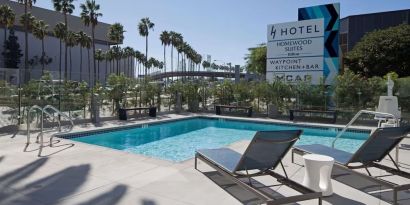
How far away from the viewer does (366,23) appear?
3878 centimetres

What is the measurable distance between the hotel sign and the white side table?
Answer: 13.2 metres

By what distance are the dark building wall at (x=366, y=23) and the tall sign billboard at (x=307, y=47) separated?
23.7 metres

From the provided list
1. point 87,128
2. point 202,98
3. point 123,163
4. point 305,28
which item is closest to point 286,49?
point 305,28

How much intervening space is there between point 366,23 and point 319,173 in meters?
39.0

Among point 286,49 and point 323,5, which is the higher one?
point 323,5

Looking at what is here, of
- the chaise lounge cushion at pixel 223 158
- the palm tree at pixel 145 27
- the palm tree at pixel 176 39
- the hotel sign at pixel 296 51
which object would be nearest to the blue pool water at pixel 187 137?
the chaise lounge cushion at pixel 223 158

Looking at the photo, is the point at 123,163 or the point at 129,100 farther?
the point at 129,100

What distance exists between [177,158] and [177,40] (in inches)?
2063

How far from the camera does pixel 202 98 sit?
21.2 meters

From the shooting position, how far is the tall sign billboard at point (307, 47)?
17469 millimetres

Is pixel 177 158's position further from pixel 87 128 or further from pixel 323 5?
pixel 323 5

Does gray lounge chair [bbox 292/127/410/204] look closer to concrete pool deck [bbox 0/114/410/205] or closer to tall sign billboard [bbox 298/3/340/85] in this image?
concrete pool deck [bbox 0/114/410/205]

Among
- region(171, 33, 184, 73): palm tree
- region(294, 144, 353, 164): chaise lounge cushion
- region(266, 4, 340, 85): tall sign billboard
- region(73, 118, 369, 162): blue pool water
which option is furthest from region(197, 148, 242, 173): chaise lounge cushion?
region(171, 33, 184, 73): palm tree

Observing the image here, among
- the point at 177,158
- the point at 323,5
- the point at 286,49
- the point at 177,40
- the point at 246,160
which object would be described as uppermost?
the point at 177,40
